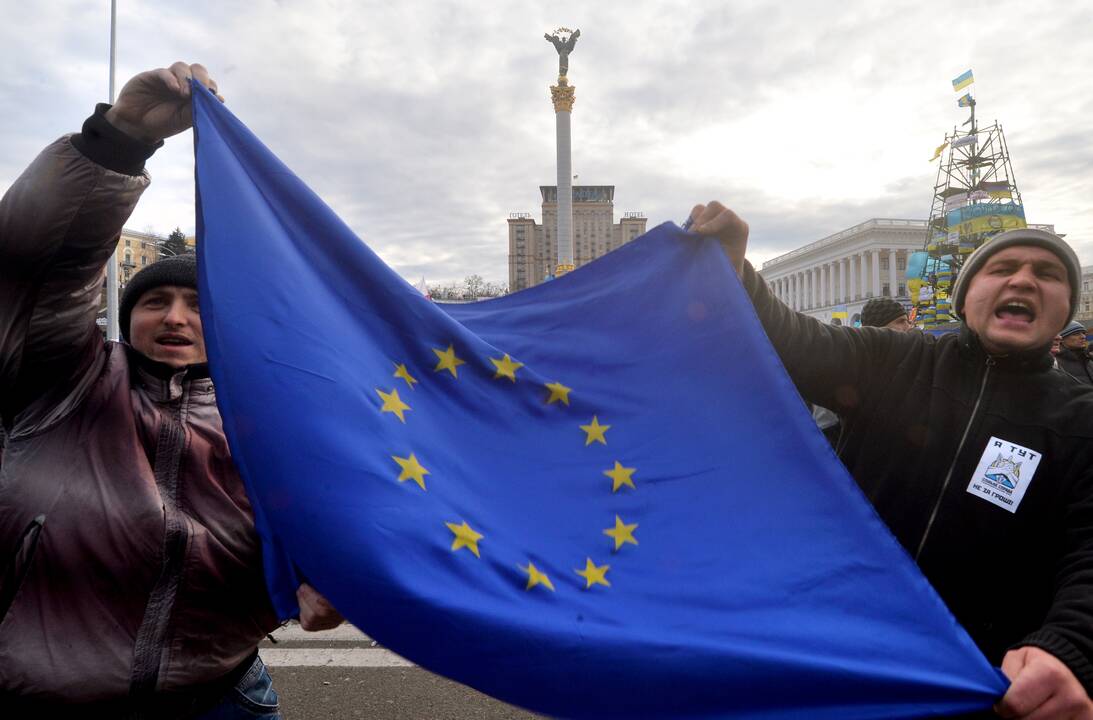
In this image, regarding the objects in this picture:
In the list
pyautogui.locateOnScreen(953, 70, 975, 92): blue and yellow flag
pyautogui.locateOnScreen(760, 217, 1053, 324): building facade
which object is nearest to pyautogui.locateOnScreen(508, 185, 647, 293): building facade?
pyautogui.locateOnScreen(760, 217, 1053, 324): building facade

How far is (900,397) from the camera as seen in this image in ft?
6.22

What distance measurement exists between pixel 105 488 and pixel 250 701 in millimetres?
622

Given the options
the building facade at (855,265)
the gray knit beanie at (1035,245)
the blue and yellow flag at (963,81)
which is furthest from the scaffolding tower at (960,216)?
the gray knit beanie at (1035,245)

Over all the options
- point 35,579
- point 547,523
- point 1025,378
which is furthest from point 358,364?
point 1025,378

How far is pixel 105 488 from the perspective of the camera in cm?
138

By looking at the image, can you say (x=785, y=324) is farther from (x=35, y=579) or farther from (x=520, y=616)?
(x=35, y=579)

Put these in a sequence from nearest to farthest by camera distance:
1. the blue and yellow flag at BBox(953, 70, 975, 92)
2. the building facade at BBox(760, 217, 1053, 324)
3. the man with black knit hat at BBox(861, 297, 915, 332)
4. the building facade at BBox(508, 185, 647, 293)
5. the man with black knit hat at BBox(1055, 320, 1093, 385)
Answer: the man with black knit hat at BBox(861, 297, 915, 332), the man with black knit hat at BBox(1055, 320, 1093, 385), the blue and yellow flag at BBox(953, 70, 975, 92), the building facade at BBox(760, 217, 1053, 324), the building facade at BBox(508, 185, 647, 293)

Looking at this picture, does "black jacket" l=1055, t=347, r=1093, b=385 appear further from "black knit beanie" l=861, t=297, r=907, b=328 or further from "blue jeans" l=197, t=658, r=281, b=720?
"blue jeans" l=197, t=658, r=281, b=720

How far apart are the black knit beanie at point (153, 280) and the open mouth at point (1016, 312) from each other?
1.98 meters

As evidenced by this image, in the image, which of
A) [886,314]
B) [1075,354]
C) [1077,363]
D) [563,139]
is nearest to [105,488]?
[886,314]

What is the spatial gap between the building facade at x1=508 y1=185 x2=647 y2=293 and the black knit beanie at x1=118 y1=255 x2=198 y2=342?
10496 centimetres

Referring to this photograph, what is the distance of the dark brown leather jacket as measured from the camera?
51.4 inches

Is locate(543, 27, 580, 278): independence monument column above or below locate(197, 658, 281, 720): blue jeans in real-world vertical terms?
above

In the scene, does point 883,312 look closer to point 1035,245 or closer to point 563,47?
point 1035,245
